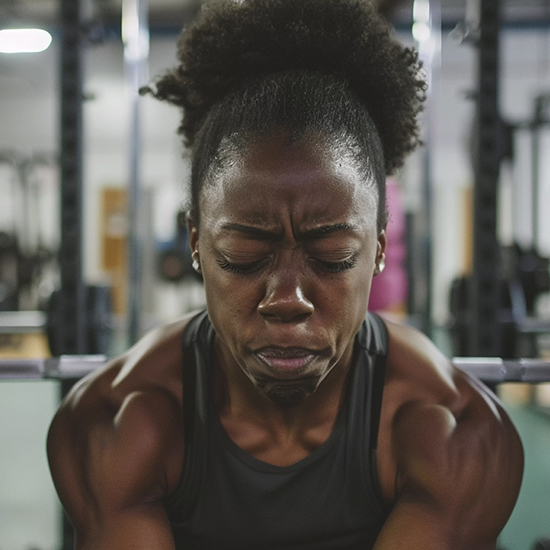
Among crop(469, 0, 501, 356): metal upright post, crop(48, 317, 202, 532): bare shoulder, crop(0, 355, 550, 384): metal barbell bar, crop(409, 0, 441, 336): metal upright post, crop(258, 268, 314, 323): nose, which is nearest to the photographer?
crop(258, 268, 314, 323): nose

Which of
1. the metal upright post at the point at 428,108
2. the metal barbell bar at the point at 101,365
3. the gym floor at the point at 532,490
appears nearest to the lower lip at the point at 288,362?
the metal barbell bar at the point at 101,365

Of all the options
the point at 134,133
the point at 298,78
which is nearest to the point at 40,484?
the point at 134,133

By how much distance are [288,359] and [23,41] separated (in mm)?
3509

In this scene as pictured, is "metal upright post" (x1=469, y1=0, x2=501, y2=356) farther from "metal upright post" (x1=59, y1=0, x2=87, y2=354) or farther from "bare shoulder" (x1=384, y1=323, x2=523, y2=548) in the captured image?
"metal upright post" (x1=59, y1=0, x2=87, y2=354)

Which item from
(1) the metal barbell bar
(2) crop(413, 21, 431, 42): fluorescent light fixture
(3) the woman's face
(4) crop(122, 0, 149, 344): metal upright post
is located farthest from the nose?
(2) crop(413, 21, 431, 42): fluorescent light fixture

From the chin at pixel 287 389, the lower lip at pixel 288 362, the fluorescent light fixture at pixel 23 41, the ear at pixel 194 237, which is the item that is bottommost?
the chin at pixel 287 389

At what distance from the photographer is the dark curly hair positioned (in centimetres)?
80

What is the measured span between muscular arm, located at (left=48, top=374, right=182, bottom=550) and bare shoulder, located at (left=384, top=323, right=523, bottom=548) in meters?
0.33

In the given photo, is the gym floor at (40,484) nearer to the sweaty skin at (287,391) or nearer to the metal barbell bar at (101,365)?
the metal barbell bar at (101,365)

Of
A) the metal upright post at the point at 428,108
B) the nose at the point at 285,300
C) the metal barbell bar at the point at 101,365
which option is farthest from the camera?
the metal upright post at the point at 428,108

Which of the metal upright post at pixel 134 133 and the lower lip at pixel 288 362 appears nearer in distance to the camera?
the lower lip at pixel 288 362

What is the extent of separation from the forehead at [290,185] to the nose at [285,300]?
0.07 metres

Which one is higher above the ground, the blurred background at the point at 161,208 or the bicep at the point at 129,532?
the blurred background at the point at 161,208

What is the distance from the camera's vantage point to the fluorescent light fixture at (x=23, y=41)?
3.00 meters
